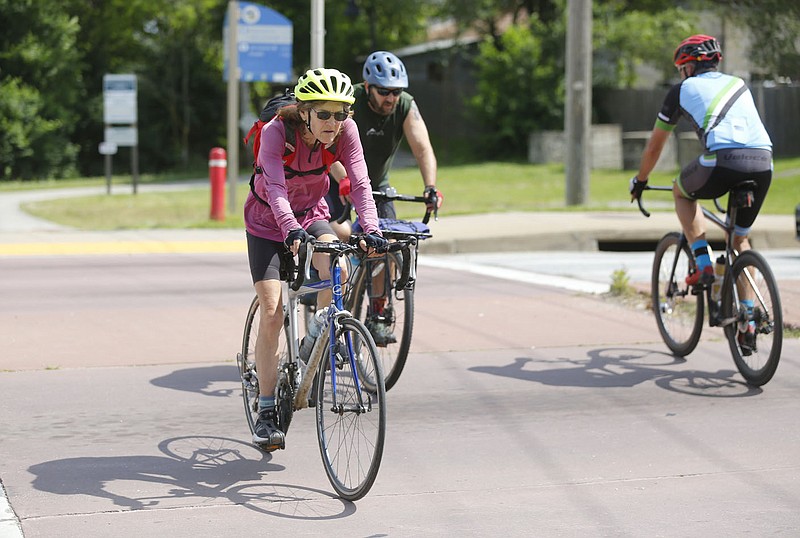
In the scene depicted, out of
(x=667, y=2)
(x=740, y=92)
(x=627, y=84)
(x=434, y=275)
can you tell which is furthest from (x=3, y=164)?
(x=740, y=92)

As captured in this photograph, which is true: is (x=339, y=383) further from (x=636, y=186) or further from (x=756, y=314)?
(x=636, y=186)

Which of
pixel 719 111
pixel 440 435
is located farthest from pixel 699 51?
pixel 440 435

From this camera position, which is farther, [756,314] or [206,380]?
[206,380]

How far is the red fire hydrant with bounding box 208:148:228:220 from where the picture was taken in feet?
56.1

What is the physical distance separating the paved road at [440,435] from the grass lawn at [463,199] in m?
8.27

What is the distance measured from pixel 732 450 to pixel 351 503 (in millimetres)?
1914

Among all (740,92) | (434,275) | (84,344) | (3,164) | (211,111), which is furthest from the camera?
(211,111)

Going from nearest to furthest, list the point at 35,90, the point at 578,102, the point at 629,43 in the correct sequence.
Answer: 1. the point at 578,102
2. the point at 629,43
3. the point at 35,90

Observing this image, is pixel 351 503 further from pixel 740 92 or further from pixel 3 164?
pixel 3 164

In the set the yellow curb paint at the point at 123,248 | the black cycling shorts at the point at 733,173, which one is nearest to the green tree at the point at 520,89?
the yellow curb paint at the point at 123,248

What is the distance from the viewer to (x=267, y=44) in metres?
24.0

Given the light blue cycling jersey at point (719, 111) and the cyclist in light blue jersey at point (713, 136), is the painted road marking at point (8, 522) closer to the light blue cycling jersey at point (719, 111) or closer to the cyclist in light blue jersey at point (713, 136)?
the cyclist in light blue jersey at point (713, 136)

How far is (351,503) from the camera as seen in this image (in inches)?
193

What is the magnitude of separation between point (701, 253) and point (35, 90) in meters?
30.7
